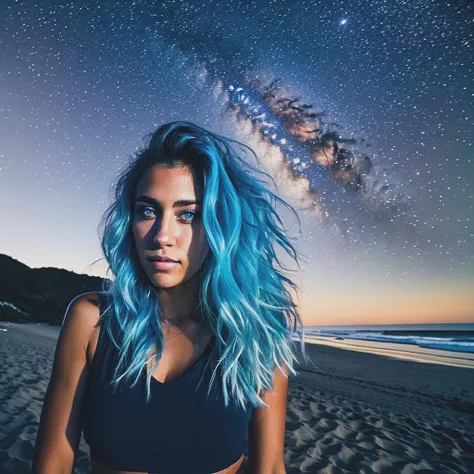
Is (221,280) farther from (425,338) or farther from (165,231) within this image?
(425,338)

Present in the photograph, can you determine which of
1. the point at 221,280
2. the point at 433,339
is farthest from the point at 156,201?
the point at 433,339

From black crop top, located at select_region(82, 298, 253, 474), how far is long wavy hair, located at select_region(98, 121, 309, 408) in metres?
0.09

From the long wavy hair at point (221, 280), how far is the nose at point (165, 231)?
17cm

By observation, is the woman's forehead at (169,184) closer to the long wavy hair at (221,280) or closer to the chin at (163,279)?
the long wavy hair at (221,280)

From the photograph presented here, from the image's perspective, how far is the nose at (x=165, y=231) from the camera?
5.45 ft

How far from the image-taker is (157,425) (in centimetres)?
151

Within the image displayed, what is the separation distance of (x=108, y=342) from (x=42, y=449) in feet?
1.58

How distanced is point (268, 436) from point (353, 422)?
4.47m

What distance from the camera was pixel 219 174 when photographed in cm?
188

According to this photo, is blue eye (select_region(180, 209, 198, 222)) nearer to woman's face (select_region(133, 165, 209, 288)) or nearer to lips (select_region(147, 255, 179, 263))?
woman's face (select_region(133, 165, 209, 288))

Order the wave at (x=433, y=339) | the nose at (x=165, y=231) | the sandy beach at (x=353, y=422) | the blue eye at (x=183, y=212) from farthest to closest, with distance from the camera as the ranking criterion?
the wave at (x=433, y=339) → the sandy beach at (x=353, y=422) → the blue eye at (x=183, y=212) → the nose at (x=165, y=231)

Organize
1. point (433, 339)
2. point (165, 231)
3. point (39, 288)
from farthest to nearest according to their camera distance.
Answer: point (39, 288) < point (433, 339) < point (165, 231)

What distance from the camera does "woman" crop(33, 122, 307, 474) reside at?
1502 mm

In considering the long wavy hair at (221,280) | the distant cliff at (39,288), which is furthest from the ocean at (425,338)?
the distant cliff at (39,288)
